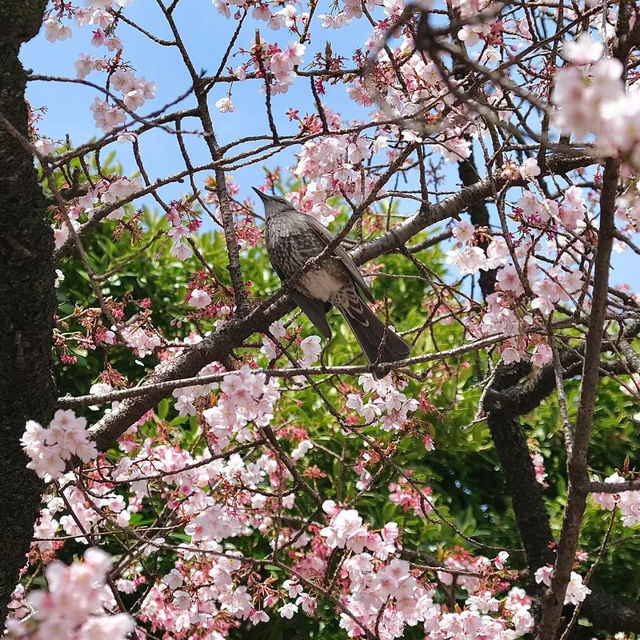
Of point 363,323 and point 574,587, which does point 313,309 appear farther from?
point 574,587

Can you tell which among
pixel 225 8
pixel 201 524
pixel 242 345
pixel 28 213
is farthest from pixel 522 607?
pixel 225 8

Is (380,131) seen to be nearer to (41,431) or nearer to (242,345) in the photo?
(242,345)

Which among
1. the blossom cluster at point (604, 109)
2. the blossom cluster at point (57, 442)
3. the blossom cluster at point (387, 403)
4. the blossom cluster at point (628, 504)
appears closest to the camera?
the blossom cluster at point (604, 109)

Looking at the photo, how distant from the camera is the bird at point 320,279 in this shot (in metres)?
3.01

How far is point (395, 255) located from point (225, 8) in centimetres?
349

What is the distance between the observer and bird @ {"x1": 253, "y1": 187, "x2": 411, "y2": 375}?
3.01m

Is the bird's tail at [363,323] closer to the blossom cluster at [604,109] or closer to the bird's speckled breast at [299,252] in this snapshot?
the bird's speckled breast at [299,252]

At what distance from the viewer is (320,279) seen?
132 inches

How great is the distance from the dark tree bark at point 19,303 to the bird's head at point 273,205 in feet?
5.63

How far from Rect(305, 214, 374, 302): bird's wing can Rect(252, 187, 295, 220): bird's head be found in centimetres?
19

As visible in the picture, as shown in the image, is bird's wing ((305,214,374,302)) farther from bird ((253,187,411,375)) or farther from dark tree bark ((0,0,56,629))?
dark tree bark ((0,0,56,629))

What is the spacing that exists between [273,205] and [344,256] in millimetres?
939

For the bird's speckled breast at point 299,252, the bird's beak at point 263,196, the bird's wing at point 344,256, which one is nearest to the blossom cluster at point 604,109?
the bird's wing at point 344,256

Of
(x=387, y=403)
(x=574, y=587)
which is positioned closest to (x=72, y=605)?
(x=387, y=403)
